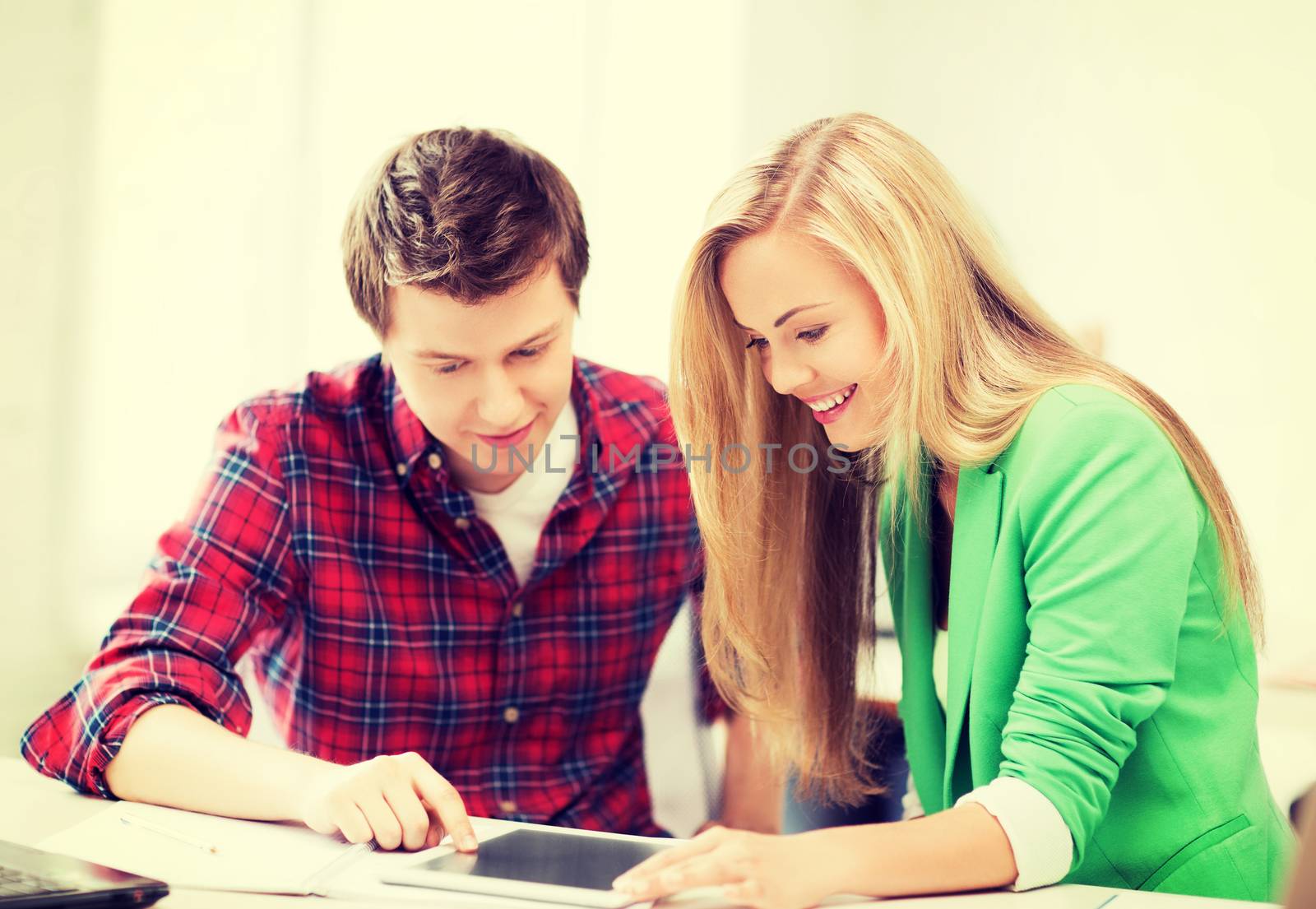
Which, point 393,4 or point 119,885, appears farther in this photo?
point 393,4

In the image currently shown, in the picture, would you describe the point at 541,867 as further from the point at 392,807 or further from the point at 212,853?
the point at 212,853

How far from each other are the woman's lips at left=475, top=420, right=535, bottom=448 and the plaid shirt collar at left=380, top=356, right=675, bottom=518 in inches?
2.8

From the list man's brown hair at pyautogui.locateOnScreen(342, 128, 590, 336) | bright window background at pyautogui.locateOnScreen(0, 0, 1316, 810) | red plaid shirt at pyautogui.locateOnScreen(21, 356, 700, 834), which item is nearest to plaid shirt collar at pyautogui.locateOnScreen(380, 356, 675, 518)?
red plaid shirt at pyautogui.locateOnScreen(21, 356, 700, 834)

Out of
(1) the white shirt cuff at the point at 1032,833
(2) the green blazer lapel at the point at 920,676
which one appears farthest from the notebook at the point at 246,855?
(2) the green blazer lapel at the point at 920,676

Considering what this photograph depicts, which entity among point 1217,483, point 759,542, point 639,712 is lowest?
point 639,712

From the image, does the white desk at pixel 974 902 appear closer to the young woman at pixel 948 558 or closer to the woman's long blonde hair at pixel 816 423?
the young woman at pixel 948 558

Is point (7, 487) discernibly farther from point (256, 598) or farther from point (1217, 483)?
point (1217, 483)

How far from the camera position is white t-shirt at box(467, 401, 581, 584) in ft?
4.04

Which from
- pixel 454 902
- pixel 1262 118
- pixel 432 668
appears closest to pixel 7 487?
pixel 432 668

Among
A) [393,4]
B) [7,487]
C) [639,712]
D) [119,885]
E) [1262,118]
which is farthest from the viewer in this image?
[393,4]

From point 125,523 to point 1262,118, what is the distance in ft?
6.12

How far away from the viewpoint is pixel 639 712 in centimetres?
129

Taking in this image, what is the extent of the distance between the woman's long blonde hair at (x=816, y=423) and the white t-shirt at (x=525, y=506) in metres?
0.20

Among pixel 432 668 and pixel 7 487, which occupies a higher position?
pixel 7 487
